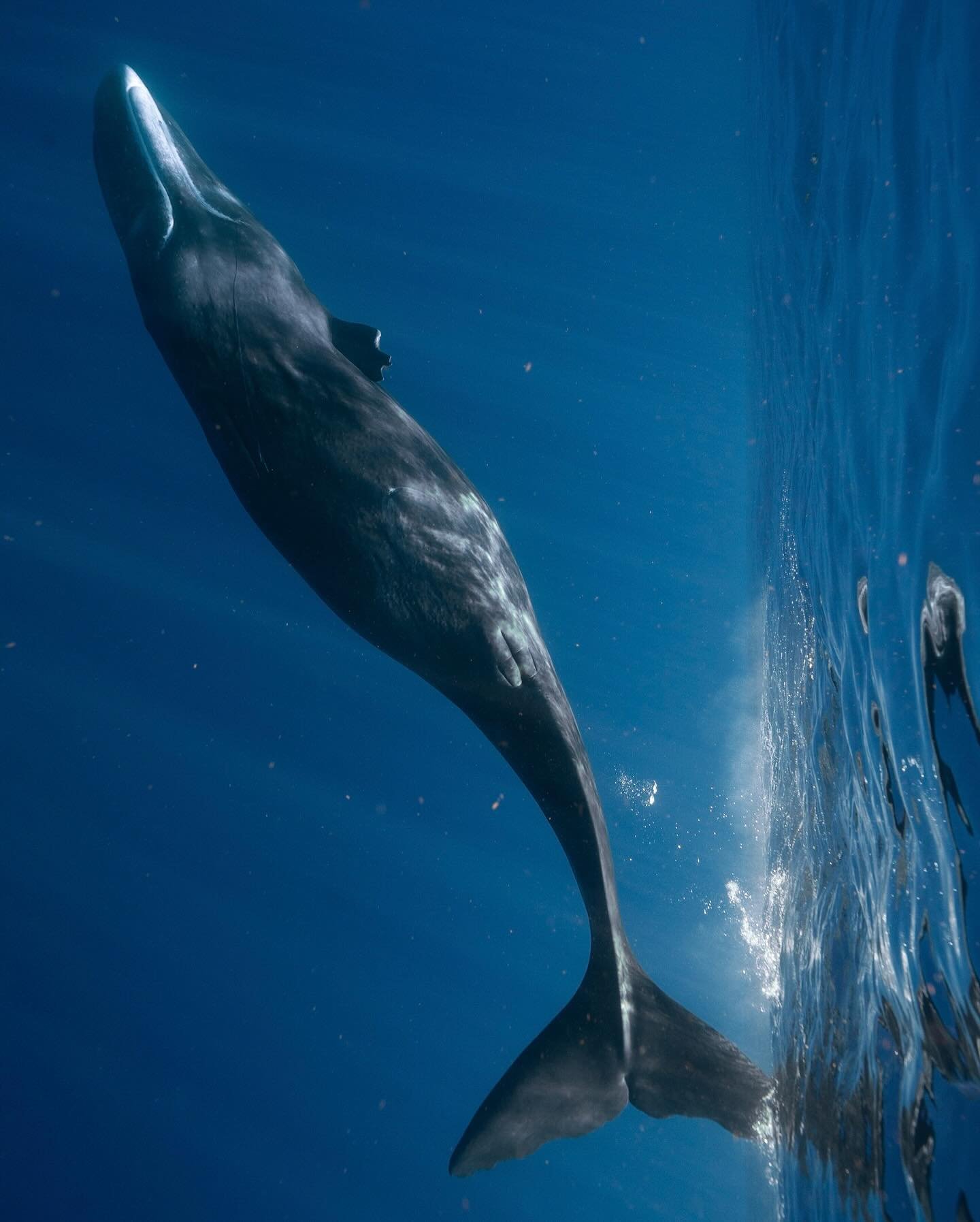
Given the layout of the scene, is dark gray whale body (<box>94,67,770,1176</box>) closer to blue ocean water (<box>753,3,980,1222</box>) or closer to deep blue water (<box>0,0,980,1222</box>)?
blue ocean water (<box>753,3,980,1222</box>)

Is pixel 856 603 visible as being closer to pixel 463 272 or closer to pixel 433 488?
pixel 433 488

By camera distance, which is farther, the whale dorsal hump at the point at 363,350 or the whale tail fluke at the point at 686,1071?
the whale dorsal hump at the point at 363,350

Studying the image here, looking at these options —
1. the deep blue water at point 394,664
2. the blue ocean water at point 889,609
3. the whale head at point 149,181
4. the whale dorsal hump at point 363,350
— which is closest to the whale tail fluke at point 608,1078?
the blue ocean water at point 889,609

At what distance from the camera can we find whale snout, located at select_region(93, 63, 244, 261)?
5.84 meters

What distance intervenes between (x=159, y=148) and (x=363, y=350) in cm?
276

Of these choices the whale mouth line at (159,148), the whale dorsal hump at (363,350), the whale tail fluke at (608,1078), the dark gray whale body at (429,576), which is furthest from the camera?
the whale mouth line at (159,148)

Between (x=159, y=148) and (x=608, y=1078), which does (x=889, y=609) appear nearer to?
(x=608, y=1078)

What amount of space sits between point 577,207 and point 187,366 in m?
13.8

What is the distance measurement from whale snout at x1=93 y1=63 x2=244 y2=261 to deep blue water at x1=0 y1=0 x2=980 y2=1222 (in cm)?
468

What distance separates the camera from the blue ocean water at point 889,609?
9.06 ft

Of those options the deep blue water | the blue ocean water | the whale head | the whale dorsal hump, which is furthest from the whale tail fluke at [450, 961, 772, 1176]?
the whale head

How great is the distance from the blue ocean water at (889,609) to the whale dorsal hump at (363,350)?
119 inches

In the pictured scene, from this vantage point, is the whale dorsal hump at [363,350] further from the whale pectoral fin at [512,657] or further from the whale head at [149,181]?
the whale pectoral fin at [512,657]

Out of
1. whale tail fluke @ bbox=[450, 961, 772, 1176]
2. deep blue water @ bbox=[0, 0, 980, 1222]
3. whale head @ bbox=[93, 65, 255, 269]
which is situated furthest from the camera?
deep blue water @ bbox=[0, 0, 980, 1222]
